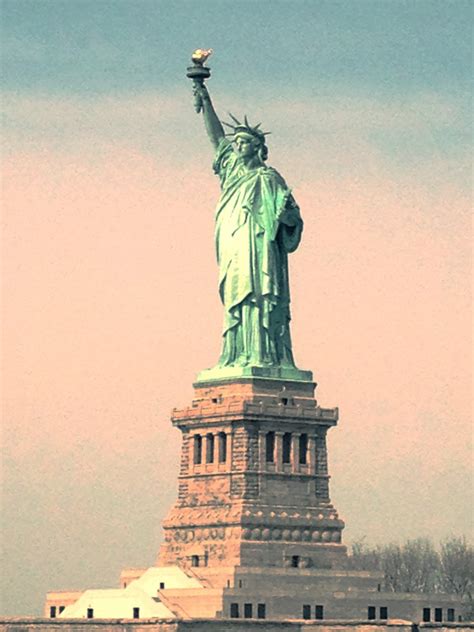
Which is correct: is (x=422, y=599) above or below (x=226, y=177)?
below

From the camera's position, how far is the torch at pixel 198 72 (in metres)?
126

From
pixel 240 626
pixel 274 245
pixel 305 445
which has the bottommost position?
pixel 240 626

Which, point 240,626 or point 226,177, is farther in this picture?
point 226,177

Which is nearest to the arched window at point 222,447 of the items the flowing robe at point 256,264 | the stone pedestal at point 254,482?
the stone pedestal at point 254,482

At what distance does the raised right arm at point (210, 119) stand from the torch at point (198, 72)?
167 millimetres

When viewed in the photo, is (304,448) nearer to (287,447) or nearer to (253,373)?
(287,447)

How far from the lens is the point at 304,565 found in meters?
122

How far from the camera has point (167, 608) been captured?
119 meters

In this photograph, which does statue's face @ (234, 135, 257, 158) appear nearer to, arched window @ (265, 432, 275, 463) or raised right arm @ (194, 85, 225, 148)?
raised right arm @ (194, 85, 225, 148)

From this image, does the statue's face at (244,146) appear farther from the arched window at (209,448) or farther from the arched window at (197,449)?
the arched window at (197,449)

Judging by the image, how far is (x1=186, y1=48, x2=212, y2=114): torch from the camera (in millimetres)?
125562

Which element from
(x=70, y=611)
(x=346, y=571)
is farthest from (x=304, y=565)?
(x=70, y=611)

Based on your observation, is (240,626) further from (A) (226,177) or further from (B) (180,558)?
(A) (226,177)

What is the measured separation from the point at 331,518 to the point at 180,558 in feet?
21.3
